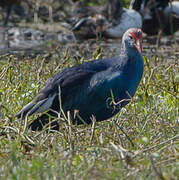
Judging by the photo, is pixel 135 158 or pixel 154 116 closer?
pixel 135 158

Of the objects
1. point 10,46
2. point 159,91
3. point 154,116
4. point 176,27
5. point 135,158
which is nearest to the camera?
point 135,158

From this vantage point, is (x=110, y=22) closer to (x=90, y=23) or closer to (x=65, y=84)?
(x=90, y=23)

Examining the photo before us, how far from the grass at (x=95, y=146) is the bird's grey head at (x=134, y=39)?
20.0 inches

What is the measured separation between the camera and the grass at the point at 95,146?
2.52 meters

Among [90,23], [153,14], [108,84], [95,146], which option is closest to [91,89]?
[108,84]

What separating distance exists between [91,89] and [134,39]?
1.77ft

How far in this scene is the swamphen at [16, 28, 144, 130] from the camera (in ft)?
12.1

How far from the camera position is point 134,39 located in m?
3.94

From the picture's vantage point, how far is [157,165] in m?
2.68

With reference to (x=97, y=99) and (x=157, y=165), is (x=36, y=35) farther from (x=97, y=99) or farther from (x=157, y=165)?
(x=157, y=165)

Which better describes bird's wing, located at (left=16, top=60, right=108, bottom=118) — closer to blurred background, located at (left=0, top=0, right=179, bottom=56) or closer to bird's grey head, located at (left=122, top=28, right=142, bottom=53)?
bird's grey head, located at (left=122, top=28, right=142, bottom=53)

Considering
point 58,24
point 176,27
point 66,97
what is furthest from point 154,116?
point 58,24

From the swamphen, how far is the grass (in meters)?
0.15

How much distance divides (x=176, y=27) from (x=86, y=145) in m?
8.41
